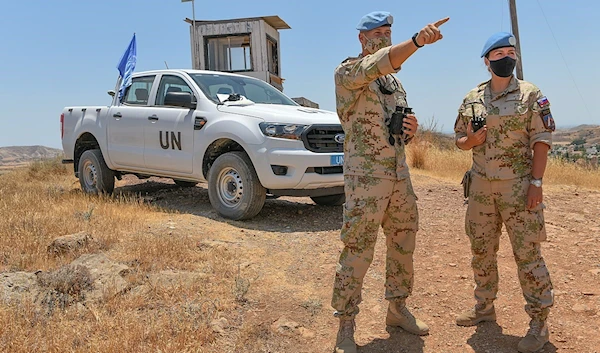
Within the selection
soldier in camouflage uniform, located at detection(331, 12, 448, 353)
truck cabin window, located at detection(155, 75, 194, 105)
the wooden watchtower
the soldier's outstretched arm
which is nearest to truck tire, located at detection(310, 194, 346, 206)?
truck cabin window, located at detection(155, 75, 194, 105)

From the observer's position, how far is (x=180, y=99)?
19.1 ft

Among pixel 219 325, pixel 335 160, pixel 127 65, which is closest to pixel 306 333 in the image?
pixel 219 325

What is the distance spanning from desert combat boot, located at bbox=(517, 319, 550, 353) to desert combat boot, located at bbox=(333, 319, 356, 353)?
934mm

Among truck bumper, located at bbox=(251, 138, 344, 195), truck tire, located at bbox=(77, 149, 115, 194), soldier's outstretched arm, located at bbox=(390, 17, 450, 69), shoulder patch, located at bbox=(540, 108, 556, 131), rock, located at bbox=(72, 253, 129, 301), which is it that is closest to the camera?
soldier's outstretched arm, located at bbox=(390, 17, 450, 69)

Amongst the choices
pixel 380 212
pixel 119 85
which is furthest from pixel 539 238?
pixel 119 85

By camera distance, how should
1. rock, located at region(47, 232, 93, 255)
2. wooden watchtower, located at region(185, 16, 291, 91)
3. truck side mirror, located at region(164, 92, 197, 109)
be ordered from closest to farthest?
1. rock, located at region(47, 232, 93, 255)
2. truck side mirror, located at region(164, 92, 197, 109)
3. wooden watchtower, located at region(185, 16, 291, 91)

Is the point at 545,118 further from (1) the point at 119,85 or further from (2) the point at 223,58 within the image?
(2) the point at 223,58

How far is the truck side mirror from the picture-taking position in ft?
19.1

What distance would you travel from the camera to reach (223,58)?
17.4 metres

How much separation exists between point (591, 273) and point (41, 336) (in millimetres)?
3944

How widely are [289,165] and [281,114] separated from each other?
0.61m

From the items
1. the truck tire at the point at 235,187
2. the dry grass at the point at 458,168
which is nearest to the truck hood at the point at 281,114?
the truck tire at the point at 235,187

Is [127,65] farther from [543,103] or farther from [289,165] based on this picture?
[543,103]

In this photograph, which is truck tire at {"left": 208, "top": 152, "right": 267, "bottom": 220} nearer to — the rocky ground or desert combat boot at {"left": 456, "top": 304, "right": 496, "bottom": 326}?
the rocky ground
